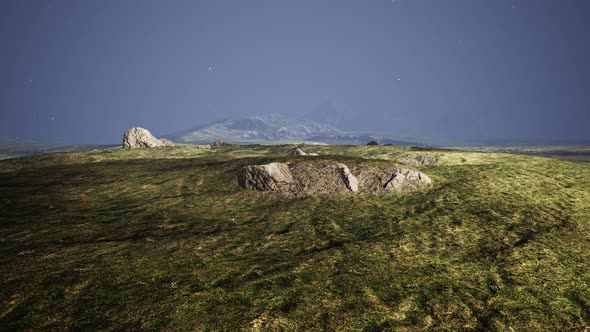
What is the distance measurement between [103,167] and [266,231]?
36516 millimetres

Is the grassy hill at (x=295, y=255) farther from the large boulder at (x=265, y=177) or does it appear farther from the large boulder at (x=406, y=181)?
the large boulder at (x=406, y=181)

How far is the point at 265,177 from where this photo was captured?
4019 centimetres

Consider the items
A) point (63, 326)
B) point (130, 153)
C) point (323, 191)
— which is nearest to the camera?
point (63, 326)

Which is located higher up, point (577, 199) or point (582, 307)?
point (577, 199)

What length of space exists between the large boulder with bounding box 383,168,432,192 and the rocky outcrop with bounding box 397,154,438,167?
9.90 meters

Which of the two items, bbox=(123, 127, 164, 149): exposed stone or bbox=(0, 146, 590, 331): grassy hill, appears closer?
bbox=(0, 146, 590, 331): grassy hill

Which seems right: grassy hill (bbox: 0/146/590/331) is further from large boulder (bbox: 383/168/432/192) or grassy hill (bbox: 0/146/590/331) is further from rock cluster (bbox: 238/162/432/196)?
large boulder (bbox: 383/168/432/192)

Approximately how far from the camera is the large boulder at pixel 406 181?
3938 cm

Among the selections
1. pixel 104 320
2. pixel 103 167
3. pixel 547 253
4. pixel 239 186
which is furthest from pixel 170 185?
pixel 547 253

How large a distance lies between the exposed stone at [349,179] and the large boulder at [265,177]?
21.4ft

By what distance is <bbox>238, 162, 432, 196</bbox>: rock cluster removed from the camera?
39406mm

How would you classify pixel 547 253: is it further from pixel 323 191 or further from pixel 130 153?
pixel 130 153

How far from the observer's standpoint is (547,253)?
24.3m

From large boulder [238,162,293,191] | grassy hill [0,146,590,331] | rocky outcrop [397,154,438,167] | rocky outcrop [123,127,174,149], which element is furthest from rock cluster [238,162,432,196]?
rocky outcrop [123,127,174,149]
